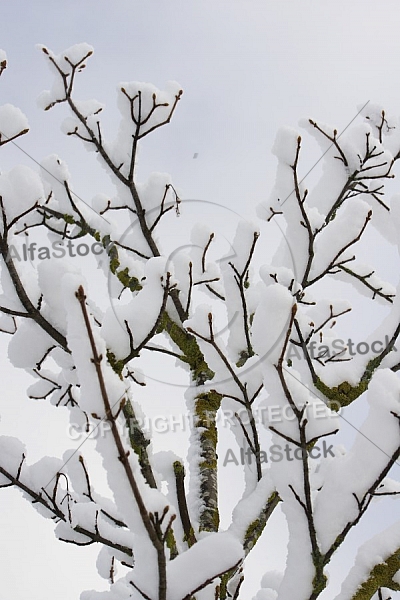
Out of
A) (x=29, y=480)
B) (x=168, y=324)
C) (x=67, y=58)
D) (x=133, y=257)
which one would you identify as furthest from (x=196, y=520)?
(x=67, y=58)

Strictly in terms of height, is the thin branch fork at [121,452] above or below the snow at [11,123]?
below

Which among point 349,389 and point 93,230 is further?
point 93,230

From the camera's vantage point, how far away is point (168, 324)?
8.87 feet

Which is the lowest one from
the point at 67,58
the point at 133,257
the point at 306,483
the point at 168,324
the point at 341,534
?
the point at 341,534

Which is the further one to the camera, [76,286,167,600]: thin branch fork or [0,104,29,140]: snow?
[0,104,29,140]: snow

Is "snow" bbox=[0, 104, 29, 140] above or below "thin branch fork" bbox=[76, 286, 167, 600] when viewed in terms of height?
above

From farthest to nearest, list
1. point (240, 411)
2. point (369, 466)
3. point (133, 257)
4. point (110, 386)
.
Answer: point (133, 257), point (240, 411), point (369, 466), point (110, 386)

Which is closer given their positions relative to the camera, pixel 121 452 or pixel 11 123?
pixel 121 452

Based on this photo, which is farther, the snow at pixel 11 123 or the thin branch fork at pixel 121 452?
the snow at pixel 11 123

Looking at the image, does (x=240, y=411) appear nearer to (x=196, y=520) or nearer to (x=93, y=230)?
(x=196, y=520)

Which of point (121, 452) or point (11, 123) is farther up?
point (11, 123)

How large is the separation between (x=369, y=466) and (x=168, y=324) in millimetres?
1514

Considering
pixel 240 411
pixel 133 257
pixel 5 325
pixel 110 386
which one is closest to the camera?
pixel 110 386

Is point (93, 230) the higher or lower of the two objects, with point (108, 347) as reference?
higher
